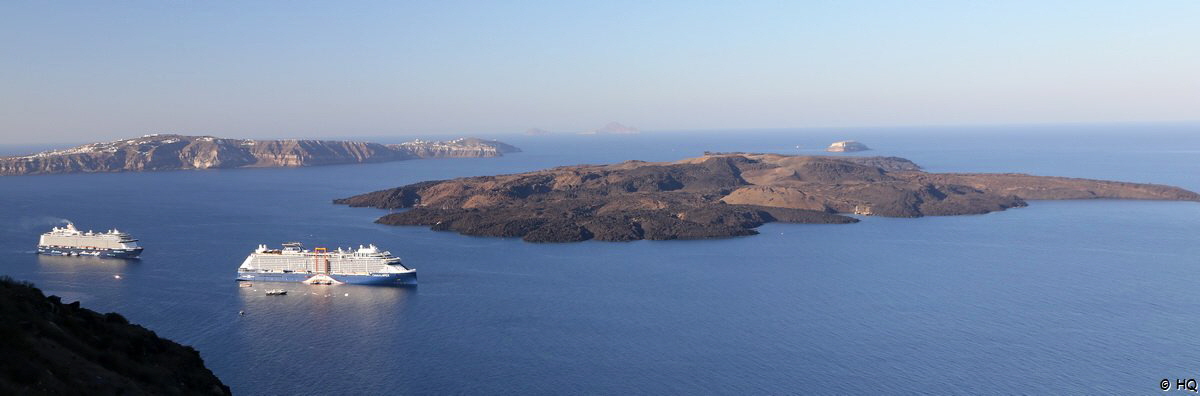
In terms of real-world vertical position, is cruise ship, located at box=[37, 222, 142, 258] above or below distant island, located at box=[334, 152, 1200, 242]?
below

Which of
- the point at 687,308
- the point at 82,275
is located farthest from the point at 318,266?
the point at 687,308

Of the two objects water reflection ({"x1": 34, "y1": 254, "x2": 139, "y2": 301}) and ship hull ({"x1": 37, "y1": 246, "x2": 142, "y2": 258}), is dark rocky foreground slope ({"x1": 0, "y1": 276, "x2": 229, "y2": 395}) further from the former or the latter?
ship hull ({"x1": 37, "y1": 246, "x2": 142, "y2": 258})

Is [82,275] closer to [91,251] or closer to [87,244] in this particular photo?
[91,251]

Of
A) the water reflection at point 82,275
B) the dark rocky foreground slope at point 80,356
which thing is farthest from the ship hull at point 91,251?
the dark rocky foreground slope at point 80,356

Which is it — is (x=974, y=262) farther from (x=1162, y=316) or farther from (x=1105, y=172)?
(x=1105, y=172)

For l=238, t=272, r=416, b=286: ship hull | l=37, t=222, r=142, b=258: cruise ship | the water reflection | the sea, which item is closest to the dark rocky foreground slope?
the sea

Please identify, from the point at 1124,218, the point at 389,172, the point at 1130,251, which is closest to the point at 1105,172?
the point at 1124,218
